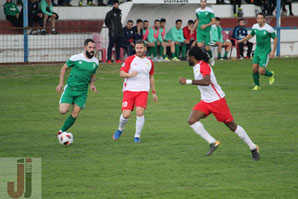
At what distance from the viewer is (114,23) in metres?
26.2

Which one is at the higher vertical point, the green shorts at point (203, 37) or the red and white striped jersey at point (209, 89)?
the green shorts at point (203, 37)

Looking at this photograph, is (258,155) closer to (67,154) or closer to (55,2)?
(67,154)

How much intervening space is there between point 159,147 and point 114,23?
16.2 meters

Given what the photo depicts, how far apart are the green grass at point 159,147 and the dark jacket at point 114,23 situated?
7.32 m

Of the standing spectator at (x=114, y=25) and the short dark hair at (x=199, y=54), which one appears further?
the standing spectator at (x=114, y=25)

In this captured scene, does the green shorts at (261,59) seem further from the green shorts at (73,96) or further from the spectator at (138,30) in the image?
the spectator at (138,30)

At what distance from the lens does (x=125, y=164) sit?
30.2 ft

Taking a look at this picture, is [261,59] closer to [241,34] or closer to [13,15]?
[241,34]

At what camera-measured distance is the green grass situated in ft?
25.9

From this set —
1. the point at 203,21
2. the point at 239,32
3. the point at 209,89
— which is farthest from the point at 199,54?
the point at 239,32

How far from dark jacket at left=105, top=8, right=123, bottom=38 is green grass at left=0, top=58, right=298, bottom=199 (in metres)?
7.32

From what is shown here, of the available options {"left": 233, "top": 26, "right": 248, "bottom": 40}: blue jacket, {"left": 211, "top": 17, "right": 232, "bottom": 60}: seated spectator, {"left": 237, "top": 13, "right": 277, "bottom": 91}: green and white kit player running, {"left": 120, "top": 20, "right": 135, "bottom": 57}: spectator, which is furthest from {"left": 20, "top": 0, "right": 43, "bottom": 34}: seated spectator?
{"left": 237, "top": 13, "right": 277, "bottom": 91}: green and white kit player running

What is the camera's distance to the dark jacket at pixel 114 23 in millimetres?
26250

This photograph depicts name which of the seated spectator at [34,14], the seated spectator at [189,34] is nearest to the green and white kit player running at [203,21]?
the seated spectator at [189,34]
